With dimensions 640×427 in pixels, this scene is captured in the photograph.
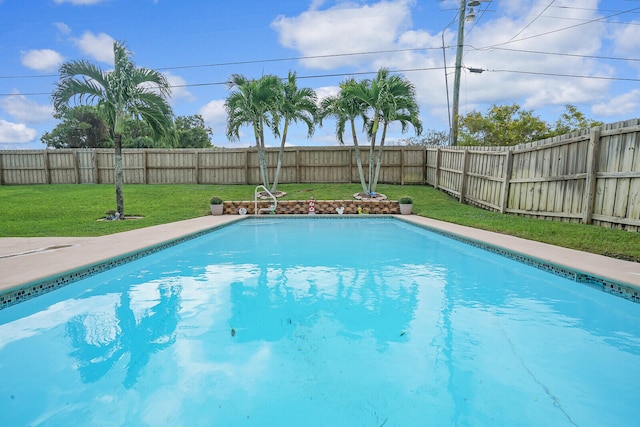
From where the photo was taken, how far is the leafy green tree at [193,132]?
27.4m

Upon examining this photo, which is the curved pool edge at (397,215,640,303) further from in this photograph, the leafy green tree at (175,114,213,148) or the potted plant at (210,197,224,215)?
the leafy green tree at (175,114,213,148)

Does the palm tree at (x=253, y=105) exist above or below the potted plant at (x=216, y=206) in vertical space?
above

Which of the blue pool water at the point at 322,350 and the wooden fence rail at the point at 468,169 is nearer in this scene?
the blue pool water at the point at 322,350

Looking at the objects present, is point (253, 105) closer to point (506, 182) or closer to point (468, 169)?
point (468, 169)

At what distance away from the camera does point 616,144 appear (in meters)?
6.25

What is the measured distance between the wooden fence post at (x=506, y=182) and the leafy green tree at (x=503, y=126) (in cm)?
899

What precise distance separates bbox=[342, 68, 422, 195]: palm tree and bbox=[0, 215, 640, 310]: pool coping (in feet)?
19.5

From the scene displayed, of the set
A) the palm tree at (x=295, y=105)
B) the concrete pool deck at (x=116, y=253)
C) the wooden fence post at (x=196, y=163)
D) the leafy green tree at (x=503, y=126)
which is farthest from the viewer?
the leafy green tree at (x=503, y=126)

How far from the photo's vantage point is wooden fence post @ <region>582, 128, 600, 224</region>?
21.6 ft

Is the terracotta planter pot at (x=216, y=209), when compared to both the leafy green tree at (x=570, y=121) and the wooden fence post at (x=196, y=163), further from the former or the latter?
the leafy green tree at (x=570, y=121)

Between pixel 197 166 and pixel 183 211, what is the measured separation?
5813 millimetres

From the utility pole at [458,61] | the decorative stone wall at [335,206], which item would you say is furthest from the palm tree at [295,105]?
the utility pole at [458,61]

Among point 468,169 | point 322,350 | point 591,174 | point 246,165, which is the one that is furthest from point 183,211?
point 591,174

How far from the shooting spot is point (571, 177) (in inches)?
281
